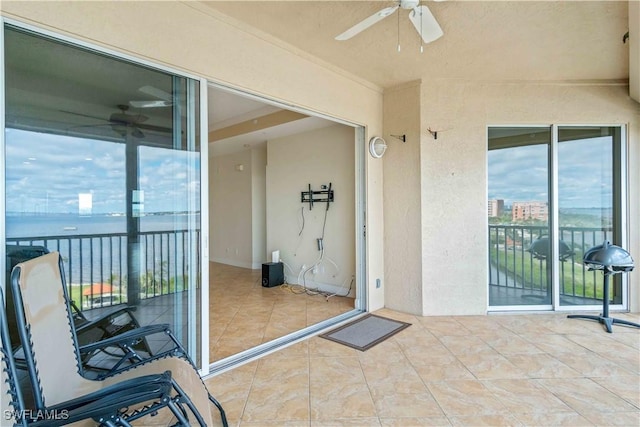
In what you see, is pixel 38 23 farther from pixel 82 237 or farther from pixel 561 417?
pixel 561 417

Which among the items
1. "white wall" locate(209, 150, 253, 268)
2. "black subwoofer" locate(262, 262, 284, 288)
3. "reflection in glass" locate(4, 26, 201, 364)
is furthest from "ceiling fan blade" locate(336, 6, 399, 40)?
"white wall" locate(209, 150, 253, 268)

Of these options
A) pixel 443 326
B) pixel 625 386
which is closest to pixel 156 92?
pixel 443 326

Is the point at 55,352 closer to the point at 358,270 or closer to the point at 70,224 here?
the point at 70,224

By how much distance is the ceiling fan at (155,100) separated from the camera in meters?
2.08

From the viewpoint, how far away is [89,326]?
1835mm

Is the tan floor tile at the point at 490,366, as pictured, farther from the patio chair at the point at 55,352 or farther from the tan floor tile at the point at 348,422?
the patio chair at the point at 55,352

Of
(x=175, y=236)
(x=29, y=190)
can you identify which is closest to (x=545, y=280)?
(x=175, y=236)

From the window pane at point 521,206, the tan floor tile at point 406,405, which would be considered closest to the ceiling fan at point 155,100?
the tan floor tile at point 406,405

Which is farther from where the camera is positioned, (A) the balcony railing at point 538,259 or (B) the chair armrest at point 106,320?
(A) the balcony railing at point 538,259

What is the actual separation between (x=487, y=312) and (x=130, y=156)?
13.2 ft

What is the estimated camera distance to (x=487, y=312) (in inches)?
148

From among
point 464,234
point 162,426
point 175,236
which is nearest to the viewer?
point 162,426

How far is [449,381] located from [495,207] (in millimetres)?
2365

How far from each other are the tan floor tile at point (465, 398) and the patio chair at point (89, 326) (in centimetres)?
195
